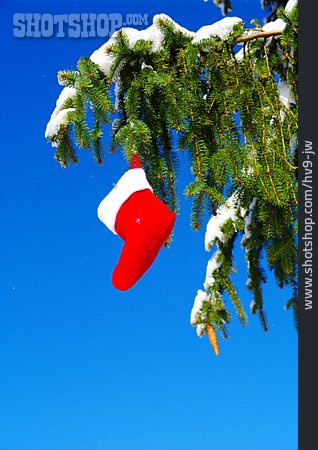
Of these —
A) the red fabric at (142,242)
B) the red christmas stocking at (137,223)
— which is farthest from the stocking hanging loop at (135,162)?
the red fabric at (142,242)

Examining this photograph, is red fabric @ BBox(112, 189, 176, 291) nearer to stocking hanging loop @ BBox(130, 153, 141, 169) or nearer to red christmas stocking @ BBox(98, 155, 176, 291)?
red christmas stocking @ BBox(98, 155, 176, 291)

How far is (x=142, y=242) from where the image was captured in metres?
1.96

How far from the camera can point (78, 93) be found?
83.7 inches

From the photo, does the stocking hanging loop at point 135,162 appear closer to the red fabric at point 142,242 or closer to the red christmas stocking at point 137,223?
the red christmas stocking at point 137,223

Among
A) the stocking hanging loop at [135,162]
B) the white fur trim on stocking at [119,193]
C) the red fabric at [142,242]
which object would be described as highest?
the stocking hanging loop at [135,162]

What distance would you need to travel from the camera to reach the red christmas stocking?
1.97 m

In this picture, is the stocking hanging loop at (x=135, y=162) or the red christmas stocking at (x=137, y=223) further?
the stocking hanging loop at (x=135, y=162)

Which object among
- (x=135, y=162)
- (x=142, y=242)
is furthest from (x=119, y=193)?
(x=142, y=242)

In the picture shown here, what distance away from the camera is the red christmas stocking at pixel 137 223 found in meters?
1.97

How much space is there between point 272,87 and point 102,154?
0.64 meters

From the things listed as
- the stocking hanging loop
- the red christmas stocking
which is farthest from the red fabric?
the stocking hanging loop

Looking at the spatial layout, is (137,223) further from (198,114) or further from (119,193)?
(198,114)

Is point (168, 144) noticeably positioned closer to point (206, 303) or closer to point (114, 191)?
point (114, 191)

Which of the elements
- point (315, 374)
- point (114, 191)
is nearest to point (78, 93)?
point (114, 191)
